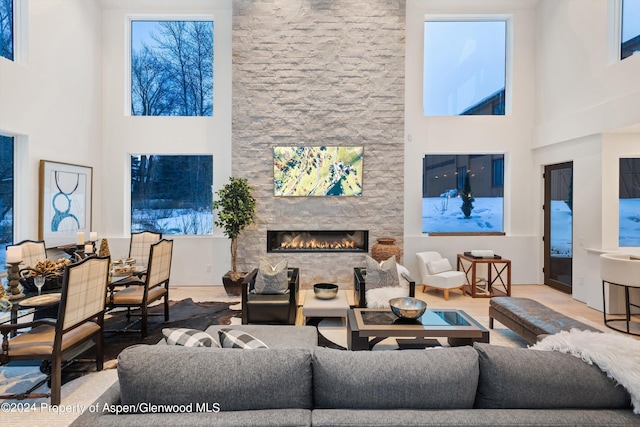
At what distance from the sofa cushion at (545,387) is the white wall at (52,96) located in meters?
5.50

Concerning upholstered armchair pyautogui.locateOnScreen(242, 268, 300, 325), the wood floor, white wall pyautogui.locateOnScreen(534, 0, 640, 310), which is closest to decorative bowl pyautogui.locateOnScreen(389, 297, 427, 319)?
upholstered armchair pyautogui.locateOnScreen(242, 268, 300, 325)

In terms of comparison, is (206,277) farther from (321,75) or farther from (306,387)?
(306,387)

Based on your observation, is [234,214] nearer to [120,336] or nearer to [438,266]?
[120,336]

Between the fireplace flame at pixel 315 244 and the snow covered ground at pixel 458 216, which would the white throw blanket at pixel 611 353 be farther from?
the snow covered ground at pixel 458 216

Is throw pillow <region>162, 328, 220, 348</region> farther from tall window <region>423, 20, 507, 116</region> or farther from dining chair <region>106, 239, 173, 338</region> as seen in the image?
tall window <region>423, 20, 507, 116</region>

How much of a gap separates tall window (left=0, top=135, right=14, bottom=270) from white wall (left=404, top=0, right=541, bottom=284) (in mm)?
5996

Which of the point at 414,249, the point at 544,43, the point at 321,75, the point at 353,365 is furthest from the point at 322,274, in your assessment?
the point at 544,43

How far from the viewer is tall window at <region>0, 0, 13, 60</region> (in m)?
4.20

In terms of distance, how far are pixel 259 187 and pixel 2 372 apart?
4.02 meters

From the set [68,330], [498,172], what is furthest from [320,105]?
[68,330]

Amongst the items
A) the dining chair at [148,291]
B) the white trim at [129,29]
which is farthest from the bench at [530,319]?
the white trim at [129,29]

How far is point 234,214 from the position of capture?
5.59 meters

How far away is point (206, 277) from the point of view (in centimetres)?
624

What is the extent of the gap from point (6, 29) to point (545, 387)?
6.50 meters
